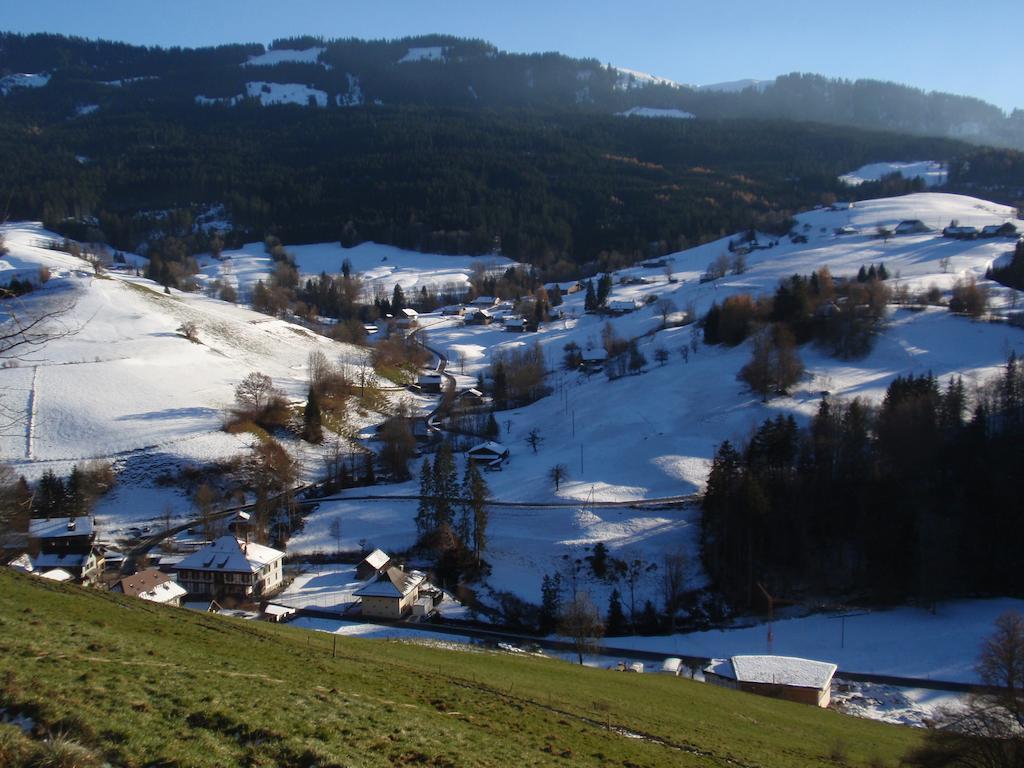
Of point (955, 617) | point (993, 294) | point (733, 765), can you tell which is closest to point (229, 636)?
point (733, 765)

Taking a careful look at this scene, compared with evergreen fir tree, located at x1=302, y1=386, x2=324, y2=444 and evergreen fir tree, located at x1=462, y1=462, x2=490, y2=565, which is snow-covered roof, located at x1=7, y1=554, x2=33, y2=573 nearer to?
evergreen fir tree, located at x1=462, y1=462, x2=490, y2=565

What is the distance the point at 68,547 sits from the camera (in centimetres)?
3603

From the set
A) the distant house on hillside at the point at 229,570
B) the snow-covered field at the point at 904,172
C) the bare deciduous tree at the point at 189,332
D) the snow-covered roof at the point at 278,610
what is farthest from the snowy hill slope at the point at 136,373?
the snow-covered field at the point at 904,172

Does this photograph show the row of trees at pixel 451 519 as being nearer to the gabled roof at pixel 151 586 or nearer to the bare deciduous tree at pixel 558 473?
the bare deciduous tree at pixel 558 473

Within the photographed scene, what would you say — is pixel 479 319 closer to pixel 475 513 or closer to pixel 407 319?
pixel 407 319

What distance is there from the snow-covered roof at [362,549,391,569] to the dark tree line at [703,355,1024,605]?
1679 cm

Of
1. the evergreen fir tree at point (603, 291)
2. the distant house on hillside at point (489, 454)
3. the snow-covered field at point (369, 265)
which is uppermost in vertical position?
the snow-covered field at point (369, 265)

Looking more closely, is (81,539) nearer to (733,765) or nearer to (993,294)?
(733,765)

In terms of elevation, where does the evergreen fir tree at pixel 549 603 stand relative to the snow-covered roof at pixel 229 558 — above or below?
below

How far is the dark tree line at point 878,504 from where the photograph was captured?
35844 mm

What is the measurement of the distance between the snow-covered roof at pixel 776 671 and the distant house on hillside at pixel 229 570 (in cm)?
2121

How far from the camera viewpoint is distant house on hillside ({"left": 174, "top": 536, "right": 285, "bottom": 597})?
34.7 metres

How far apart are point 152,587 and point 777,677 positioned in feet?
86.6

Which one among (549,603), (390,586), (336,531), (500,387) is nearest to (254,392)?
(336,531)
